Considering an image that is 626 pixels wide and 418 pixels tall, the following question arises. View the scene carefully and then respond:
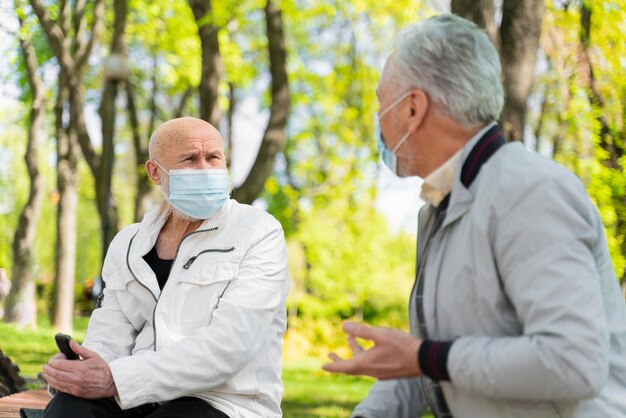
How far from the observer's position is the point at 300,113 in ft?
115

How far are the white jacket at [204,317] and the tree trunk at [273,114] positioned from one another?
22.7 ft

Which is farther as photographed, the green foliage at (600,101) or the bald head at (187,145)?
the green foliage at (600,101)

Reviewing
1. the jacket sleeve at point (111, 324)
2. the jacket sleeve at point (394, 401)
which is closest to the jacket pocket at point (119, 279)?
the jacket sleeve at point (111, 324)

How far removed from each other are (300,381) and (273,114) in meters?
3.50

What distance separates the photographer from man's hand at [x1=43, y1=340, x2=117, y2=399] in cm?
327

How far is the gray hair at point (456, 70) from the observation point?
2266 mm

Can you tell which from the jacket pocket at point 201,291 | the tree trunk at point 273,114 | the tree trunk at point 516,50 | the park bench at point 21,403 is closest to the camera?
the jacket pocket at point 201,291

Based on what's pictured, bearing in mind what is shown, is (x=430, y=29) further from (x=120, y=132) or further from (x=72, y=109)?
(x=120, y=132)

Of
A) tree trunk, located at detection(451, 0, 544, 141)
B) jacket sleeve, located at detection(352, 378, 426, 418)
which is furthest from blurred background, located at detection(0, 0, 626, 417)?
jacket sleeve, located at detection(352, 378, 426, 418)

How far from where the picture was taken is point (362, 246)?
21.4 meters

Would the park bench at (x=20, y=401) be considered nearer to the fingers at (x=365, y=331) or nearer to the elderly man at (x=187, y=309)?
the elderly man at (x=187, y=309)

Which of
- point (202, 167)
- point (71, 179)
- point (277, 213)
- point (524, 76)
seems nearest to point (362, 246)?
point (71, 179)

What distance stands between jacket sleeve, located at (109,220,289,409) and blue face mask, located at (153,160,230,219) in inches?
11.1

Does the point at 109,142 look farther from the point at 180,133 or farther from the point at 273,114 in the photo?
the point at 180,133
